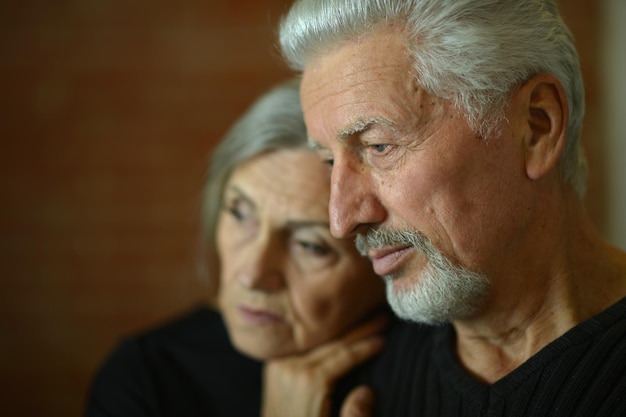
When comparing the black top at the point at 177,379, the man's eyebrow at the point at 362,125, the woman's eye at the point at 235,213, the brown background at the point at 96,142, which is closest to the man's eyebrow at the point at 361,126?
the man's eyebrow at the point at 362,125

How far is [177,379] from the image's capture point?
1694 mm

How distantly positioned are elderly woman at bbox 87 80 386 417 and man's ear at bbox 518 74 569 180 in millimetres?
529

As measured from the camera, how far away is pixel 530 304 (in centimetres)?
107

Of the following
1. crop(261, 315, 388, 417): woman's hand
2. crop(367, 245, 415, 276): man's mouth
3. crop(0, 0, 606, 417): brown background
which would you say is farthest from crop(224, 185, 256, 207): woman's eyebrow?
crop(0, 0, 606, 417): brown background

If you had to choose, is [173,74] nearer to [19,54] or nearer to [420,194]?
[19,54]

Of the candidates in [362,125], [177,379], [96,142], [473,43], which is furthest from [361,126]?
[96,142]

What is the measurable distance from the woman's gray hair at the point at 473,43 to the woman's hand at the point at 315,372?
2.21 feet

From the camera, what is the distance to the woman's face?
145 centimetres

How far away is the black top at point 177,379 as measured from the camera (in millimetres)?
1617

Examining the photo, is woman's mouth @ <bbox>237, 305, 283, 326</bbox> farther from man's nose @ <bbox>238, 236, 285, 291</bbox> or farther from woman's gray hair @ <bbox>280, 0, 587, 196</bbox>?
woman's gray hair @ <bbox>280, 0, 587, 196</bbox>

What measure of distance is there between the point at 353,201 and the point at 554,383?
426mm

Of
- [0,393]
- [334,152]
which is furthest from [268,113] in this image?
[0,393]

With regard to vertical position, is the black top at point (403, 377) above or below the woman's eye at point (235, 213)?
below

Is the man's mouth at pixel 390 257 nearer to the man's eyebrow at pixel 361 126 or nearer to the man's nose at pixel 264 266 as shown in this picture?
the man's eyebrow at pixel 361 126
